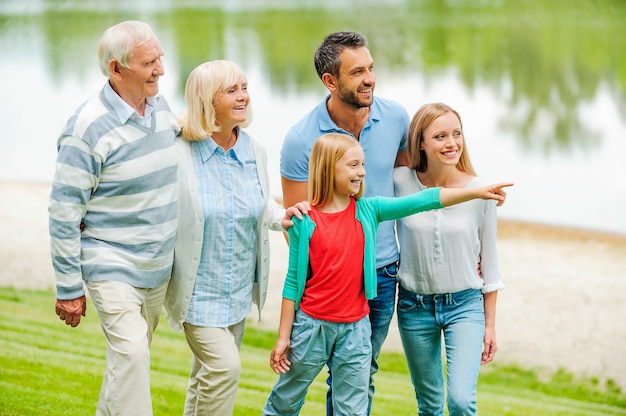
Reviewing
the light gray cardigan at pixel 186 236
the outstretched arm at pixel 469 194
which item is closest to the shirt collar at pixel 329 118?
the light gray cardigan at pixel 186 236

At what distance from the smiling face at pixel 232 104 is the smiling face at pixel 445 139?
0.76 metres

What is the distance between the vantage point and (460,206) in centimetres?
394

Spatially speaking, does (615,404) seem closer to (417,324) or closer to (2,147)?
(417,324)

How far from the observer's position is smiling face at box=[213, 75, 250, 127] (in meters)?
3.79

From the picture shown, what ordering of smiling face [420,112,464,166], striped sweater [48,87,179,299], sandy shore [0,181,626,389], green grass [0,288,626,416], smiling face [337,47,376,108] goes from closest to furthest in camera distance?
striped sweater [48,87,179,299]
smiling face [420,112,464,166]
smiling face [337,47,376,108]
green grass [0,288,626,416]
sandy shore [0,181,626,389]

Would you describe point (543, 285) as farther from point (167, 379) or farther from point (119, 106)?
point (119, 106)

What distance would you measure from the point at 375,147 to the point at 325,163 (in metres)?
0.38

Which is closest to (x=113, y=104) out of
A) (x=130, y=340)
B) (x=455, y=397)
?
(x=130, y=340)

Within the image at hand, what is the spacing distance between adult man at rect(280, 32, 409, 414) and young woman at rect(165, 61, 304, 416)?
300 millimetres

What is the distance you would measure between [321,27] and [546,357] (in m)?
19.1

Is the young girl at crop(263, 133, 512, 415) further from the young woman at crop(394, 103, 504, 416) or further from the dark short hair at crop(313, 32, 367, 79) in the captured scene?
the dark short hair at crop(313, 32, 367, 79)

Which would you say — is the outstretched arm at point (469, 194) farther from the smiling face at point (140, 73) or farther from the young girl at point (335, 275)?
the smiling face at point (140, 73)

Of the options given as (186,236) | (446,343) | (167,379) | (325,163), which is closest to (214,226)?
(186,236)

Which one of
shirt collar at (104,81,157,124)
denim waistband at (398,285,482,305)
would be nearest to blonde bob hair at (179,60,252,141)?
shirt collar at (104,81,157,124)
